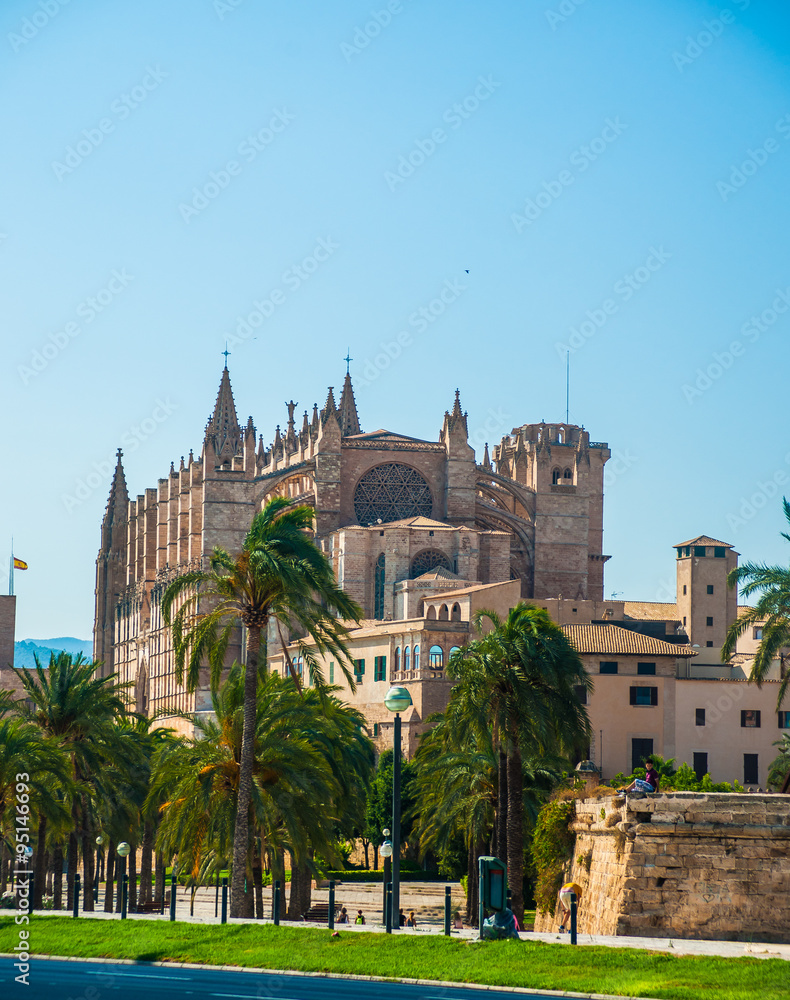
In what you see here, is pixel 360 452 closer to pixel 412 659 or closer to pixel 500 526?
pixel 500 526

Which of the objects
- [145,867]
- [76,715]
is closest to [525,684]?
[76,715]

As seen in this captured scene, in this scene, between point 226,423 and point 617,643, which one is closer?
point 617,643

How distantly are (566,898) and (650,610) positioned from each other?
62948 mm

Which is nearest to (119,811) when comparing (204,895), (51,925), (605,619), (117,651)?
(204,895)

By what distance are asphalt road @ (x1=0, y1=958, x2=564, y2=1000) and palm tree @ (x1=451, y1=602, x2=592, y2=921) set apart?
11861mm

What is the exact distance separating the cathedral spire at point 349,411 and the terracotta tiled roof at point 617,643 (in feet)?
167

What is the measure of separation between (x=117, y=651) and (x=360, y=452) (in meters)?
42.6

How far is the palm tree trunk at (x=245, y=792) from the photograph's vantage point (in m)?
27.9

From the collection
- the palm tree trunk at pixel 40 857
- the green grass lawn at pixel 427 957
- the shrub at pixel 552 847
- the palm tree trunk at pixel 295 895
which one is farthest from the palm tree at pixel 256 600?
the palm tree trunk at pixel 295 895

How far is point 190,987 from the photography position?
19.4m

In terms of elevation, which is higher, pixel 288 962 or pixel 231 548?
pixel 231 548

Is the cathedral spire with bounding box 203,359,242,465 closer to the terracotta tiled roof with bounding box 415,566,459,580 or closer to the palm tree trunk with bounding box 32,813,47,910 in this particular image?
the terracotta tiled roof with bounding box 415,566,459,580

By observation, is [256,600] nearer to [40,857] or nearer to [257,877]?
[257,877]

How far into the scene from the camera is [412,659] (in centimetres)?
6769
